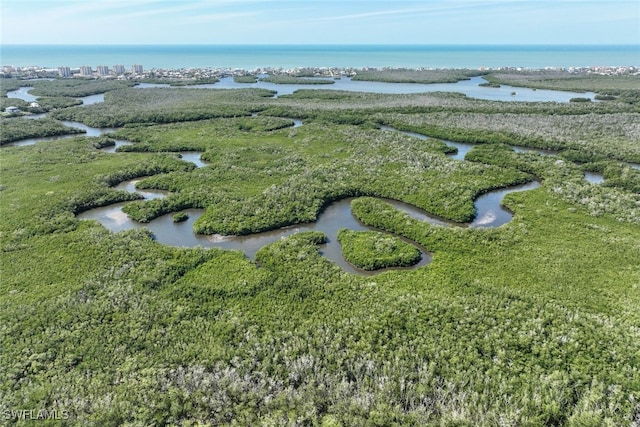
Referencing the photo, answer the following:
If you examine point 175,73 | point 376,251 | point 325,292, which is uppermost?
point 175,73

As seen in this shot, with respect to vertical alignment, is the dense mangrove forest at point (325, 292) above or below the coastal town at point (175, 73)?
below

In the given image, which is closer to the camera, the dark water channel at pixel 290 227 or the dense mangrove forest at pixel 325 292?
the dense mangrove forest at pixel 325 292

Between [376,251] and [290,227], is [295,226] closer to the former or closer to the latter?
[290,227]

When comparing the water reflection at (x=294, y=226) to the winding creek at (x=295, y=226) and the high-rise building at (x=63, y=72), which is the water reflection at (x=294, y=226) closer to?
the winding creek at (x=295, y=226)

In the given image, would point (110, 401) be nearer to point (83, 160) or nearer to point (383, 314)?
point (383, 314)

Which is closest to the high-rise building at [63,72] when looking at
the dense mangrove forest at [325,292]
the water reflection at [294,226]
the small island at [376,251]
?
the dense mangrove forest at [325,292]

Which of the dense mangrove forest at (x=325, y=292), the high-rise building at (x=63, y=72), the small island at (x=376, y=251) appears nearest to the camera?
the dense mangrove forest at (x=325, y=292)

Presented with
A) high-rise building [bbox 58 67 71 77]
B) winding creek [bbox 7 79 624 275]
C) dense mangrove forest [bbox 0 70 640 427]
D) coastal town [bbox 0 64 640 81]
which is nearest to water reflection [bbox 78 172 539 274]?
winding creek [bbox 7 79 624 275]

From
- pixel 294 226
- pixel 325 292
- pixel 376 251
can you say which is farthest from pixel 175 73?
pixel 325 292
